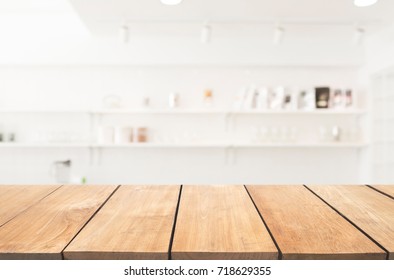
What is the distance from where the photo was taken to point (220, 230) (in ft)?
2.34

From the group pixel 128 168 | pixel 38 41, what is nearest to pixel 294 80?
pixel 128 168

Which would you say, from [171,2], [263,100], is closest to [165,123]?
[263,100]

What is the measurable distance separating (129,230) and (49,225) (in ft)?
0.58

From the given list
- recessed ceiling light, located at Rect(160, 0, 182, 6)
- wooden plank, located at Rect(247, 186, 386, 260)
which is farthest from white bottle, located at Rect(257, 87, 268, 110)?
wooden plank, located at Rect(247, 186, 386, 260)

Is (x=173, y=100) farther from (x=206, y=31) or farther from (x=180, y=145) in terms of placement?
(x=206, y=31)

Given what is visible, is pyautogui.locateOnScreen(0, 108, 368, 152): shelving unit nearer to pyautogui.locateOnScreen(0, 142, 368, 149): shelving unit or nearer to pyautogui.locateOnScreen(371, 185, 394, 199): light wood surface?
pyautogui.locateOnScreen(0, 142, 368, 149): shelving unit

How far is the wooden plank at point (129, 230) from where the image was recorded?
0.60m

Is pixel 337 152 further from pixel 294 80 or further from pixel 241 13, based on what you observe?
pixel 241 13

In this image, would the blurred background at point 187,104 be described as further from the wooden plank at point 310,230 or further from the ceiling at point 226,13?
the wooden plank at point 310,230

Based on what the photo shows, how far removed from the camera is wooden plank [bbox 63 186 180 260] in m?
0.60

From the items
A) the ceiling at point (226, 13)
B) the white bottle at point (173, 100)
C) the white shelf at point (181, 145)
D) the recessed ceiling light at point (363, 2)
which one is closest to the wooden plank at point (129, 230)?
the ceiling at point (226, 13)

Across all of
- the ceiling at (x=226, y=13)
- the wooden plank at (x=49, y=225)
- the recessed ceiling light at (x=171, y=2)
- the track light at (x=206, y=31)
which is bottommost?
the wooden plank at (x=49, y=225)

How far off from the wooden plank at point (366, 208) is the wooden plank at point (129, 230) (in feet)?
1.27

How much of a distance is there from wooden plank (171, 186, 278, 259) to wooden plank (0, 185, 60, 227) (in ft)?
1.26
